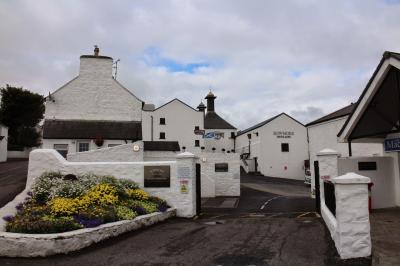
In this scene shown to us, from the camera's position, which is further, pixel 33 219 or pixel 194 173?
pixel 194 173

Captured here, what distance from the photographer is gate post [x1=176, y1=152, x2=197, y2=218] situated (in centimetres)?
1454

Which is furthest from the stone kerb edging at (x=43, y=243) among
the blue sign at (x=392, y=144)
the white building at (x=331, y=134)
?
the white building at (x=331, y=134)

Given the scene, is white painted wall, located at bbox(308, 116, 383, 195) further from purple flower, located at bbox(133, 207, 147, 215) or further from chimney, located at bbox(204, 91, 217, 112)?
chimney, located at bbox(204, 91, 217, 112)

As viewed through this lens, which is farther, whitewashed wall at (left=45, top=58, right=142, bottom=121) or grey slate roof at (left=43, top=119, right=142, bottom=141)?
whitewashed wall at (left=45, top=58, right=142, bottom=121)

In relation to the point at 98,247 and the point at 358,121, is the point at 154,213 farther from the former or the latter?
the point at 358,121

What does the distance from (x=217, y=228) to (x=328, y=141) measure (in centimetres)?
3180

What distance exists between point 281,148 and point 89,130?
1216 inches

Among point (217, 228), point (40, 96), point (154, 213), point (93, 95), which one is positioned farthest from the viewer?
point (40, 96)

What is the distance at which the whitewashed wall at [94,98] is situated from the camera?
32.3m

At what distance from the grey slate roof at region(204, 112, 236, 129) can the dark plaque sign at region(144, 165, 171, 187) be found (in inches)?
2200

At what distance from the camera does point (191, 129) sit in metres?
50.6

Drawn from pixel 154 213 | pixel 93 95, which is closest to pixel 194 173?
pixel 154 213

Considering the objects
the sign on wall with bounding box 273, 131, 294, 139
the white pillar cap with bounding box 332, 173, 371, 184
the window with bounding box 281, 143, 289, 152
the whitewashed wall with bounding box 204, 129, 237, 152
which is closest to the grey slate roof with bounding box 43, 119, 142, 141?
the white pillar cap with bounding box 332, 173, 371, 184

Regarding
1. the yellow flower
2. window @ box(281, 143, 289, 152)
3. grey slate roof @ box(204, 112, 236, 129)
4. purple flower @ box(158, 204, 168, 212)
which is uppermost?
grey slate roof @ box(204, 112, 236, 129)
